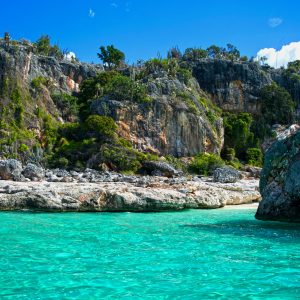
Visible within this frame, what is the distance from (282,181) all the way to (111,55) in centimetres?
6966

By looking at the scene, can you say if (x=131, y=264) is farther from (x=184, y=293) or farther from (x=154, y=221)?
(x=154, y=221)

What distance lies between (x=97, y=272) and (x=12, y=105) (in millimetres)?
48304

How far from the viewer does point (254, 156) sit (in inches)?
2413

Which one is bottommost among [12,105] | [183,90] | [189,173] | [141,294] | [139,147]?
[141,294]

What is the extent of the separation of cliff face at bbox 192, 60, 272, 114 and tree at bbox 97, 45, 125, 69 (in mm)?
15742

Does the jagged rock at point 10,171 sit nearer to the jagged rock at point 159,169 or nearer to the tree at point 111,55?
the jagged rock at point 159,169

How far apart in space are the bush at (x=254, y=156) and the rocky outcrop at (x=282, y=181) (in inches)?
1724

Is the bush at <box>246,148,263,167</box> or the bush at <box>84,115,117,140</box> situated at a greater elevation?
the bush at <box>84,115,117,140</box>

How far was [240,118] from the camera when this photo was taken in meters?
66.8

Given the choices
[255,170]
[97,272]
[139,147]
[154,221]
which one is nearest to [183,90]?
[139,147]

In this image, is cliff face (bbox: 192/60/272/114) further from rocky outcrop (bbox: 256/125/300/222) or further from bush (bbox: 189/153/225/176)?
rocky outcrop (bbox: 256/125/300/222)

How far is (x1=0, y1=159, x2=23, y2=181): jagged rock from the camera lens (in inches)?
1248

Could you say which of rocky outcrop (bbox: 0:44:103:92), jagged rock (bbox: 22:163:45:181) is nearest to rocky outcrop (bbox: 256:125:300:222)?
jagged rock (bbox: 22:163:45:181)

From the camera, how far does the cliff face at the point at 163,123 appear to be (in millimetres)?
53312
